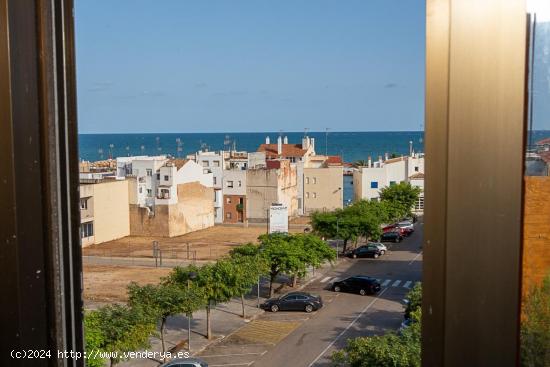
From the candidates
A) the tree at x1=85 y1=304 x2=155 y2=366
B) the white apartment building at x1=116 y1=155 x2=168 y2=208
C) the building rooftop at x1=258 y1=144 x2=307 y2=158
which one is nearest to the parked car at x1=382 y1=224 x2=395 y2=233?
the white apartment building at x1=116 y1=155 x2=168 y2=208

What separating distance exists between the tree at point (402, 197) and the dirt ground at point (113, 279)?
143 inches

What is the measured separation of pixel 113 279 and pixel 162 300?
10.6ft

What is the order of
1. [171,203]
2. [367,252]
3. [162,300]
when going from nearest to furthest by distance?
[162,300] → [367,252] → [171,203]

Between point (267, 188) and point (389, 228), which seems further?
point (267, 188)

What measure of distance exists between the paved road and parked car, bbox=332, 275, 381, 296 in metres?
0.07

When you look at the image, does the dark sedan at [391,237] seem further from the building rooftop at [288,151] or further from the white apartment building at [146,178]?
the building rooftop at [288,151]

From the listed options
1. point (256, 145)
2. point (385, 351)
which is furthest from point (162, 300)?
point (256, 145)

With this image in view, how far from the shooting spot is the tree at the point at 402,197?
9.17 m

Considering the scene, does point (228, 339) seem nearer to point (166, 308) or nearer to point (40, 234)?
point (166, 308)

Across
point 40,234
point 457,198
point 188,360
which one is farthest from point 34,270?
point 188,360

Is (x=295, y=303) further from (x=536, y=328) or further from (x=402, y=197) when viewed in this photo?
(x=536, y=328)

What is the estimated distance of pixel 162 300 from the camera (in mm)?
3791

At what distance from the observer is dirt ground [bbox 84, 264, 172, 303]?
582cm

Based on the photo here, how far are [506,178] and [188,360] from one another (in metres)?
3.31
